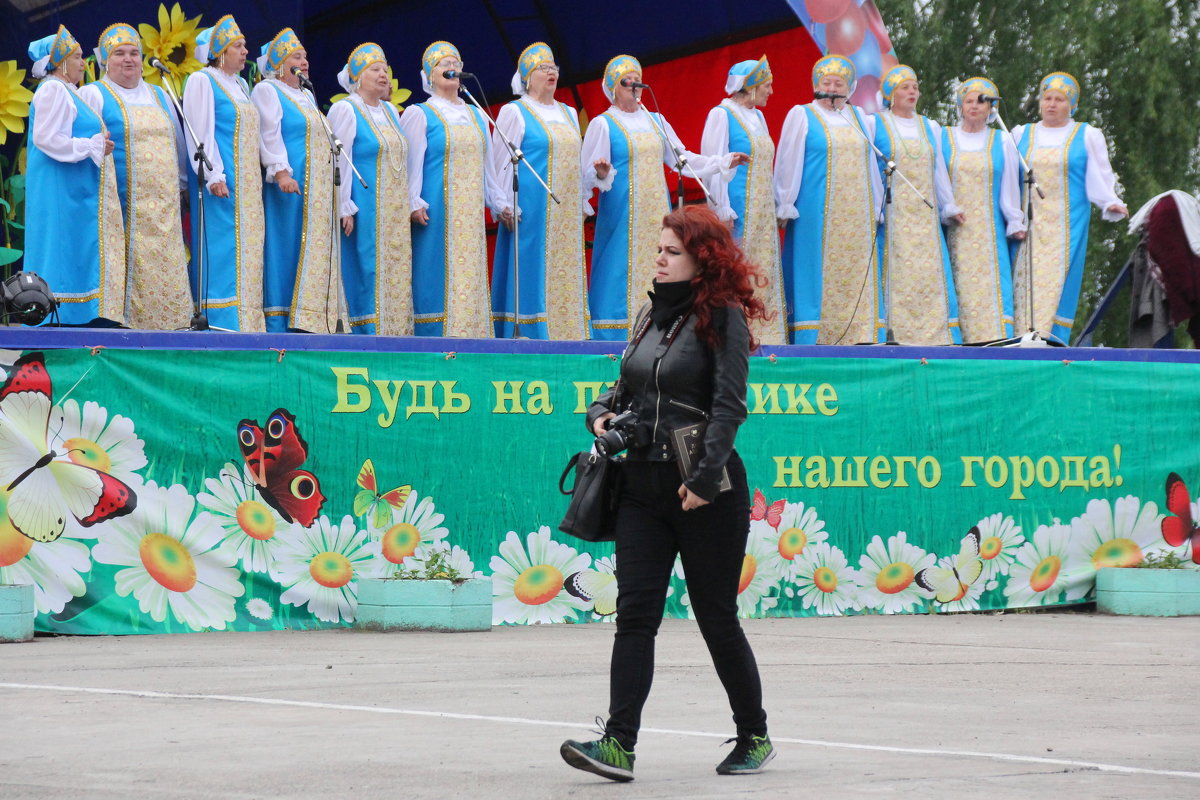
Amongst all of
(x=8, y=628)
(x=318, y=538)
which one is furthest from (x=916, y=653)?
(x=8, y=628)

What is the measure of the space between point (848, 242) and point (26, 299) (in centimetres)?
497

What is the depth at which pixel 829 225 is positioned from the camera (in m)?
11.0

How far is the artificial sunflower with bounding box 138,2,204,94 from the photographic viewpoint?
11.9 metres

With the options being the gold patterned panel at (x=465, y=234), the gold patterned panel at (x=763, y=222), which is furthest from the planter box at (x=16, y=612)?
the gold patterned panel at (x=763, y=222)

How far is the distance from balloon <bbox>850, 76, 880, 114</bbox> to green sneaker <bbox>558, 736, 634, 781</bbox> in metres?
8.24

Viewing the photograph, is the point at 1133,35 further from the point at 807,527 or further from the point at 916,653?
the point at 916,653

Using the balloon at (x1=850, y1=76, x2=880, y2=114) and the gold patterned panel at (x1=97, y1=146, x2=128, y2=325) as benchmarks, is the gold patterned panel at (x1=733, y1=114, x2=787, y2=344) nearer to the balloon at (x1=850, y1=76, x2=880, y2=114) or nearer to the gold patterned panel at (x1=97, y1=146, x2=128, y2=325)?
the balloon at (x1=850, y1=76, x2=880, y2=114)

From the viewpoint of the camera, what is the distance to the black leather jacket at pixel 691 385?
15.1 feet

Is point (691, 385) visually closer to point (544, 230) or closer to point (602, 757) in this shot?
point (602, 757)

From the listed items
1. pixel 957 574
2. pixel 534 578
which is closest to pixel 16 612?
pixel 534 578

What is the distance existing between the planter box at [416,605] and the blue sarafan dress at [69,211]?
206 centimetres

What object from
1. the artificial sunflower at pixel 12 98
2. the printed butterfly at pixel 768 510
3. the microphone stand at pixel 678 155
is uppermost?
the artificial sunflower at pixel 12 98

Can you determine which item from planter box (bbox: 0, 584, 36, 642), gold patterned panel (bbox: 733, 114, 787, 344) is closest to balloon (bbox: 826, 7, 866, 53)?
gold patterned panel (bbox: 733, 114, 787, 344)

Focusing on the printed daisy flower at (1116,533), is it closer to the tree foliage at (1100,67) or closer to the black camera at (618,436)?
the black camera at (618,436)
